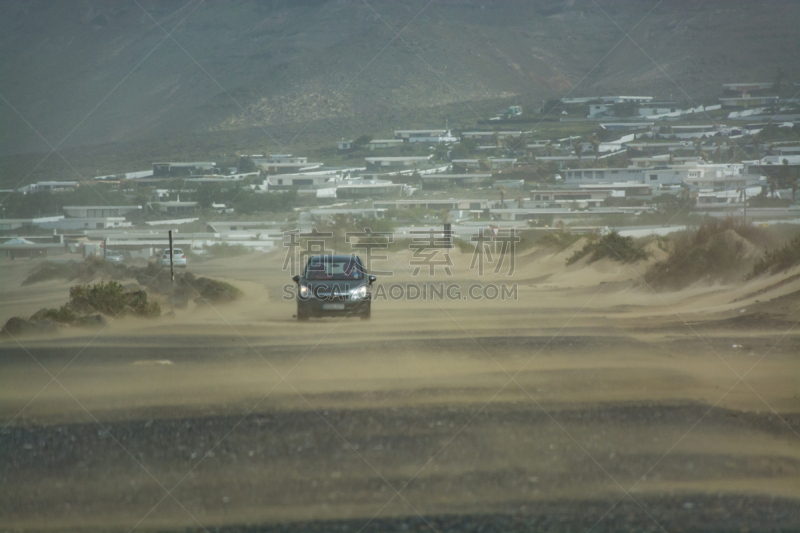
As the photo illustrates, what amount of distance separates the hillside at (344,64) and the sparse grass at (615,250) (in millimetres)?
88279

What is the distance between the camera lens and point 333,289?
20188mm

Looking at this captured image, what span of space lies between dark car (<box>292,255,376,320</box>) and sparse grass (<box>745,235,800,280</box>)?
12444 mm

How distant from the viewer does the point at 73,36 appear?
185 meters

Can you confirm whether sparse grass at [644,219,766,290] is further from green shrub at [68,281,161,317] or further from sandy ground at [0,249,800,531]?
green shrub at [68,281,161,317]

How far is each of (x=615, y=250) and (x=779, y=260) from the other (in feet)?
42.5

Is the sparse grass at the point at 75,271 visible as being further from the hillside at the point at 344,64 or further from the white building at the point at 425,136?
the white building at the point at 425,136

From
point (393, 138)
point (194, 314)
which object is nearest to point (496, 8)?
point (393, 138)

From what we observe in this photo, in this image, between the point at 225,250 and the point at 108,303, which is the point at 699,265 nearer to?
the point at 108,303

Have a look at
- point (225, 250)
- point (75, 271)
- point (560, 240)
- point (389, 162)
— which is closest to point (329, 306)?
point (560, 240)

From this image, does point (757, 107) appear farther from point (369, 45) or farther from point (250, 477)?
point (250, 477)

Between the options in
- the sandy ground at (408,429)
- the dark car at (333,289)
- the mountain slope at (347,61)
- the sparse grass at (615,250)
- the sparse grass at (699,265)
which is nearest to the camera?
the sandy ground at (408,429)

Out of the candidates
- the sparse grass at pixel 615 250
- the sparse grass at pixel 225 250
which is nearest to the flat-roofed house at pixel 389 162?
the sparse grass at pixel 225 250

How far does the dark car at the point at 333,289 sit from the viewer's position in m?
20.2

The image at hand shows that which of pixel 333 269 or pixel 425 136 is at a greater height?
pixel 425 136
